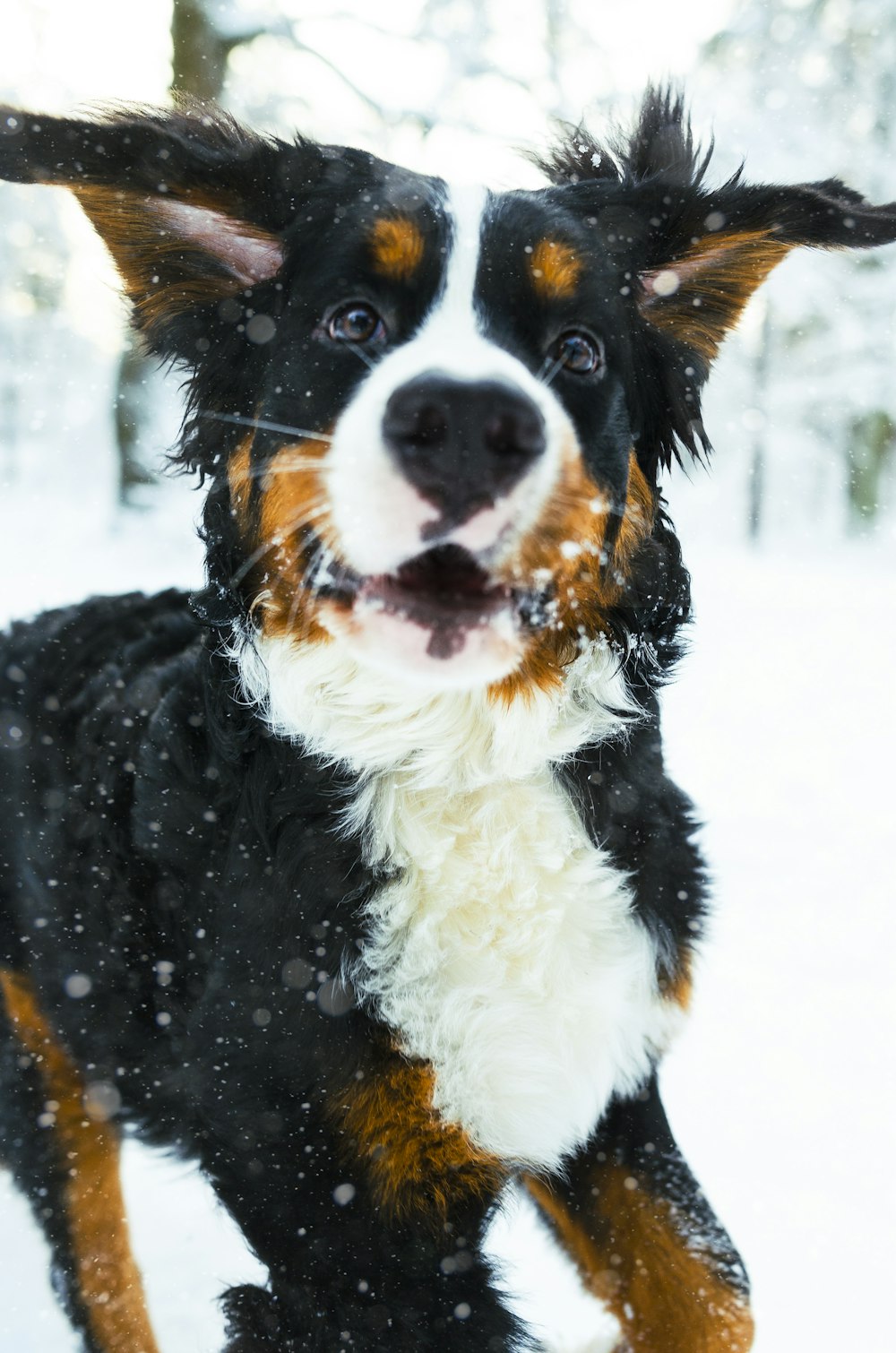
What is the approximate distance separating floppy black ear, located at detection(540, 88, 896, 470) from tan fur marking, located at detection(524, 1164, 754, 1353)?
176 cm

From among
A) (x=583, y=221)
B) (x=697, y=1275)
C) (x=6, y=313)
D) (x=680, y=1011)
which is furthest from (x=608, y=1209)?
(x=6, y=313)

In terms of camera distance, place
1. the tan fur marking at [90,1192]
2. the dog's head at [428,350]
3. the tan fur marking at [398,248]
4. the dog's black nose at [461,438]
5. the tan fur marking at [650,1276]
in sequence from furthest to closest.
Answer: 1. the tan fur marking at [90,1192]
2. the tan fur marking at [650,1276]
3. the tan fur marking at [398,248]
4. the dog's head at [428,350]
5. the dog's black nose at [461,438]

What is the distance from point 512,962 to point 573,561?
854mm

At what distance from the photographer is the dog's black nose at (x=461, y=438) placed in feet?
6.21

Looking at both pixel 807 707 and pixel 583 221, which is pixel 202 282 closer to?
pixel 583 221

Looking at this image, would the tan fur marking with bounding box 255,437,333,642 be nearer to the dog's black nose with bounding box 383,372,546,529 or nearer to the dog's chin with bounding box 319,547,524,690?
the dog's chin with bounding box 319,547,524,690

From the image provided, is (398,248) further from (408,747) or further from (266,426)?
→ (408,747)

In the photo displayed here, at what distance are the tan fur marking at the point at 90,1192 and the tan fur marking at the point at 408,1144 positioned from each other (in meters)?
1.19

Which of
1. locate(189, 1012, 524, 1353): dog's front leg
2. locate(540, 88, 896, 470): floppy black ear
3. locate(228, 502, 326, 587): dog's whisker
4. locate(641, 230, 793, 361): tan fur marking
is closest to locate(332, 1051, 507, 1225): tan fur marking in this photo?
locate(189, 1012, 524, 1353): dog's front leg

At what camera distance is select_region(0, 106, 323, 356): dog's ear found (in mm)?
2246

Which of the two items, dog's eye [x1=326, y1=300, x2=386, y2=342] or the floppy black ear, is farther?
the floppy black ear

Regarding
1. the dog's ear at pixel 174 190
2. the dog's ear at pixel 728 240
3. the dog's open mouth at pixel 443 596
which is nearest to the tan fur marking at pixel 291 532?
the dog's open mouth at pixel 443 596

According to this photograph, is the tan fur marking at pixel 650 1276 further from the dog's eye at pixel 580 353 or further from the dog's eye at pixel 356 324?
the dog's eye at pixel 356 324

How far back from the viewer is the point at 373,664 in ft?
7.14
